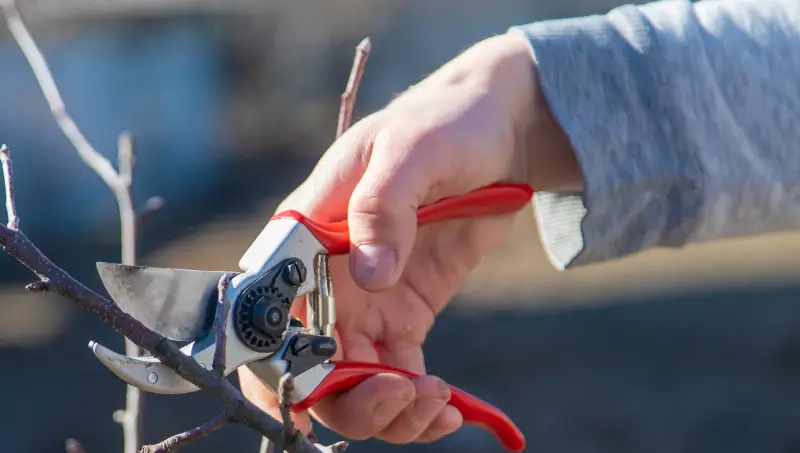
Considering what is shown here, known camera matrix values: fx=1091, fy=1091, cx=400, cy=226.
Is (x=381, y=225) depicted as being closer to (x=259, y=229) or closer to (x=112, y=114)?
(x=259, y=229)

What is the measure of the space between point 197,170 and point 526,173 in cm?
616

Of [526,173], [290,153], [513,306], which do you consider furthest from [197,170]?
[526,173]

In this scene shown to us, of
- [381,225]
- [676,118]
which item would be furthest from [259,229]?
[381,225]

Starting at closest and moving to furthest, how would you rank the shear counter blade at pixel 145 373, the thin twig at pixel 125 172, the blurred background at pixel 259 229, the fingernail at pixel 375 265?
the shear counter blade at pixel 145 373
the fingernail at pixel 375 265
the thin twig at pixel 125 172
the blurred background at pixel 259 229

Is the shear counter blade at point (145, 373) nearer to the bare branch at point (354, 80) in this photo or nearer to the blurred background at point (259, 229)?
the bare branch at point (354, 80)

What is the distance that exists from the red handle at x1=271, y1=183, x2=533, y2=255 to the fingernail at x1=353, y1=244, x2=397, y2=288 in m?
0.06

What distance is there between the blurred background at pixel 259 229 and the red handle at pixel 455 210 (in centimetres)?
131

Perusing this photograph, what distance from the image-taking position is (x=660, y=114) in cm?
167

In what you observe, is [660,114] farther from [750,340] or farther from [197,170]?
[197,170]

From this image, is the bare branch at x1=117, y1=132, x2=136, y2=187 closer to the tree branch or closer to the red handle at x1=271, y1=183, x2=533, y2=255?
the red handle at x1=271, y1=183, x2=533, y2=255

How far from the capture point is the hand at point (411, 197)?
4.87 feet

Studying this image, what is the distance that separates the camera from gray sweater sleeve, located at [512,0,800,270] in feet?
5.45

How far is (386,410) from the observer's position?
1.58 m

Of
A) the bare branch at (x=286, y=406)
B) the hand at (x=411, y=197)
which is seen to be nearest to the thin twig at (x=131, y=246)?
the hand at (x=411, y=197)
